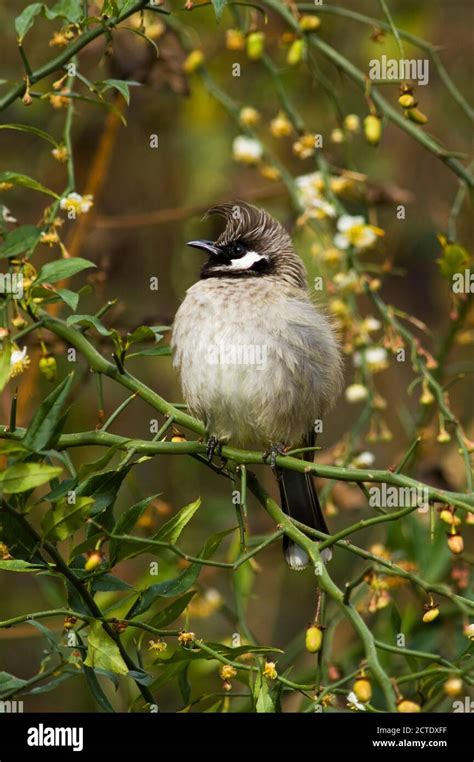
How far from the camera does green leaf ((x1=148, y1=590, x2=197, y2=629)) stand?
270 cm

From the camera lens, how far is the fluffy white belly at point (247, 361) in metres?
4.04

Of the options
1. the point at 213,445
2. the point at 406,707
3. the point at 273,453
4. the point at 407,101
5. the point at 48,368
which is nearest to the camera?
the point at 406,707

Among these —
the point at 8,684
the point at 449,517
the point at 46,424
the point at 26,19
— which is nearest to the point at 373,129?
the point at 26,19

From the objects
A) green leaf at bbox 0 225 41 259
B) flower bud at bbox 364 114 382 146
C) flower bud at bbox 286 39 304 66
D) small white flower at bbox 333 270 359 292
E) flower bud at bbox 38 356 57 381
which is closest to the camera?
green leaf at bbox 0 225 41 259

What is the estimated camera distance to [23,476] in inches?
92.3

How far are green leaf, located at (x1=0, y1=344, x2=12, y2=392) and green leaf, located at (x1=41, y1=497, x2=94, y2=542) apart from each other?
30cm

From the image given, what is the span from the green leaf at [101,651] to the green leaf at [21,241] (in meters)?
1.00

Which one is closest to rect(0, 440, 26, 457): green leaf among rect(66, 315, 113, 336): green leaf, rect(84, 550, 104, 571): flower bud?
rect(84, 550, 104, 571): flower bud

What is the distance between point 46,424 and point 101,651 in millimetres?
526

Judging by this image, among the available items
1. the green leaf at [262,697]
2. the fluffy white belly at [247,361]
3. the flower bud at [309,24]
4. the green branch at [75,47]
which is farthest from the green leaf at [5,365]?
the flower bud at [309,24]

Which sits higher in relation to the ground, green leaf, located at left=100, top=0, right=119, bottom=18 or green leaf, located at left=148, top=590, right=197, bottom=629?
green leaf, located at left=100, top=0, right=119, bottom=18

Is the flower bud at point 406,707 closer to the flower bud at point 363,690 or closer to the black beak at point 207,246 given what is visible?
the flower bud at point 363,690

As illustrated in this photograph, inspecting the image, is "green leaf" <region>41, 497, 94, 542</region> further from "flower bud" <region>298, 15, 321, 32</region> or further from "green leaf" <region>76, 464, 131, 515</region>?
"flower bud" <region>298, 15, 321, 32</region>

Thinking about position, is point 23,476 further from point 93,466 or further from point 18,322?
point 18,322
